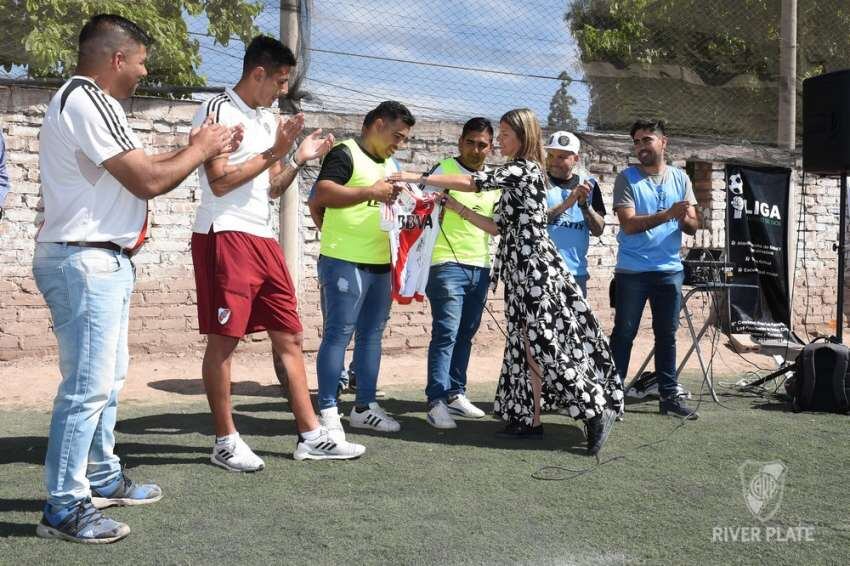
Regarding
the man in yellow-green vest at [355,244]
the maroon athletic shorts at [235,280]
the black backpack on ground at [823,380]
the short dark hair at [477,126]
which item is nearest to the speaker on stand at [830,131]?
the black backpack on ground at [823,380]

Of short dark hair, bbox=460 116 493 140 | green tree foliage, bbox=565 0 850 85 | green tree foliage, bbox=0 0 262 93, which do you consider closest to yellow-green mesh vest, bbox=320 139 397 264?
short dark hair, bbox=460 116 493 140

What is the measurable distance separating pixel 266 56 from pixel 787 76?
8.23m

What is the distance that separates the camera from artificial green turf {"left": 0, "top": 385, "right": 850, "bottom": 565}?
285 cm

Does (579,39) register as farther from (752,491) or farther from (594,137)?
(752,491)

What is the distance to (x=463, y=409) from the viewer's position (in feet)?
17.3

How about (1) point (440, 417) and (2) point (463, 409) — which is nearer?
(1) point (440, 417)

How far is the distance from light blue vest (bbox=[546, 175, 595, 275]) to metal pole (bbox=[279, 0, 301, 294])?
8.68ft

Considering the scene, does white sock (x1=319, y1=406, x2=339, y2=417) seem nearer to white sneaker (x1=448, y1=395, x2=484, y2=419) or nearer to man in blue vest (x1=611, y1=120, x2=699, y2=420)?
white sneaker (x1=448, y1=395, x2=484, y2=419)

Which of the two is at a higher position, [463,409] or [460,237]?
[460,237]

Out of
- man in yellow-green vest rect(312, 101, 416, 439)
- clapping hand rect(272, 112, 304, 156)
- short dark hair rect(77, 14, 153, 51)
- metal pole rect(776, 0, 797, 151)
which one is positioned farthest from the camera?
metal pole rect(776, 0, 797, 151)

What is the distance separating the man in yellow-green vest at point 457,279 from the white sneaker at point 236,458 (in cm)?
139

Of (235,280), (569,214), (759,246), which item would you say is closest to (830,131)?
(569,214)

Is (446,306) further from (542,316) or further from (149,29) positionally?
(149,29)

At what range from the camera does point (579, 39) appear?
29.2 feet
